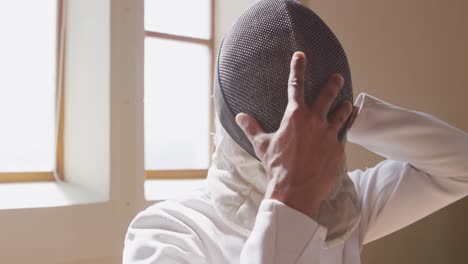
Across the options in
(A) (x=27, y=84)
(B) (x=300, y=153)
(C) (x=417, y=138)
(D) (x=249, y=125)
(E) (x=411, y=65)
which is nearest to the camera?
(B) (x=300, y=153)

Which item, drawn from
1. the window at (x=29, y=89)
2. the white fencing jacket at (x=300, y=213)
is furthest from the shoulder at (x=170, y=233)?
the window at (x=29, y=89)

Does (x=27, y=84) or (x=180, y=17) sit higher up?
(x=180, y=17)

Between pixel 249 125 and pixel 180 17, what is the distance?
1.64 m

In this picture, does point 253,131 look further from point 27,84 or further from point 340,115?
point 27,84

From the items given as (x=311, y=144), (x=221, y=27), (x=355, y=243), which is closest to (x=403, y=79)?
(x=221, y=27)

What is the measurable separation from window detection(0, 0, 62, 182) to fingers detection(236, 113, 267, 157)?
123cm

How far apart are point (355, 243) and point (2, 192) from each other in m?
1.18

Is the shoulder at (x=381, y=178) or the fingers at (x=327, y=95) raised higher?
the fingers at (x=327, y=95)

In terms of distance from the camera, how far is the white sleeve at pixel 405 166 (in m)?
1.10

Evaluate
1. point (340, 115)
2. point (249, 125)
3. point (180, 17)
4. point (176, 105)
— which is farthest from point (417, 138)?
point (180, 17)

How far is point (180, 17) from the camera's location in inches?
92.4

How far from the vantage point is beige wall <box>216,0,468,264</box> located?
2.37 m

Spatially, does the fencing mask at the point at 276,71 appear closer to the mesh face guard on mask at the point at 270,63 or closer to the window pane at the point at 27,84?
the mesh face guard on mask at the point at 270,63

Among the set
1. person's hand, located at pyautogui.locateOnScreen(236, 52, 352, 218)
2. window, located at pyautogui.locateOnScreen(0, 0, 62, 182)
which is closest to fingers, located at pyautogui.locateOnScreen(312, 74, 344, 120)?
person's hand, located at pyautogui.locateOnScreen(236, 52, 352, 218)
